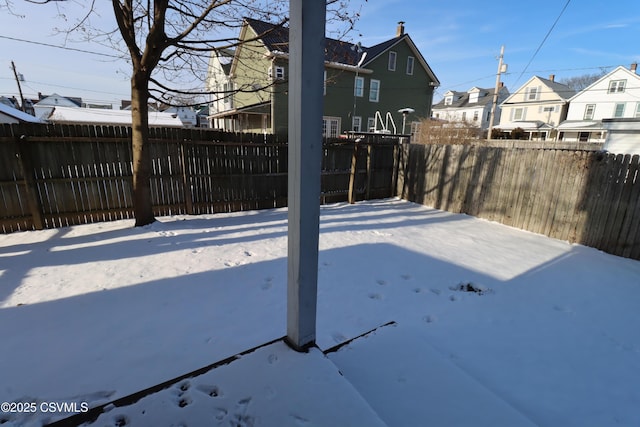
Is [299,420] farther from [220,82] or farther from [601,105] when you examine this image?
[601,105]

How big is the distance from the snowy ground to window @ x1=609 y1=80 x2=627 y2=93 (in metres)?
31.7

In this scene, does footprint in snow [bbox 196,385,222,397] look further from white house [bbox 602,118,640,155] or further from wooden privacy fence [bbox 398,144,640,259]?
white house [bbox 602,118,640,155]

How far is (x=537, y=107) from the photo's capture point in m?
31.2

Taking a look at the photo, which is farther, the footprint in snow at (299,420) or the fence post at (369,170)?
the fence post at (369,170)

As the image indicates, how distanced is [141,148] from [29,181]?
186cm

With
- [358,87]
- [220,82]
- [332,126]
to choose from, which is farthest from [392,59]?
[220,82]

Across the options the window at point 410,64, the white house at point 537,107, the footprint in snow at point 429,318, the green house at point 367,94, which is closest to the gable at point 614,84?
the white house at point 537,107

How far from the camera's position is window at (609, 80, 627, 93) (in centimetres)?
2519

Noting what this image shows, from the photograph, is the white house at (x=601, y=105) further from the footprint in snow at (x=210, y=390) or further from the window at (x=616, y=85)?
the footprint in snow at (x=210, y=390)

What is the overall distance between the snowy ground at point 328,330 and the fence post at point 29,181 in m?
0.29

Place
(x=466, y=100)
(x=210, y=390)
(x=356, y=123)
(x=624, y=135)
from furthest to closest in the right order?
(x=466, y=100)
(x=356, y=123)
(x=624, y=135)
(x=210, y=390)

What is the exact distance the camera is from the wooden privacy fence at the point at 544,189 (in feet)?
15.6

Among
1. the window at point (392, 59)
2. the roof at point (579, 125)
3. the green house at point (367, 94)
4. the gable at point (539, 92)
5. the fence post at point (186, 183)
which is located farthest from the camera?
the gable at point (539, 92)

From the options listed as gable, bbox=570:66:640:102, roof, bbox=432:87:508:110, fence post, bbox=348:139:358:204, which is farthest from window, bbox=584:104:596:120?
fence post, bbox=348:139:358:204
